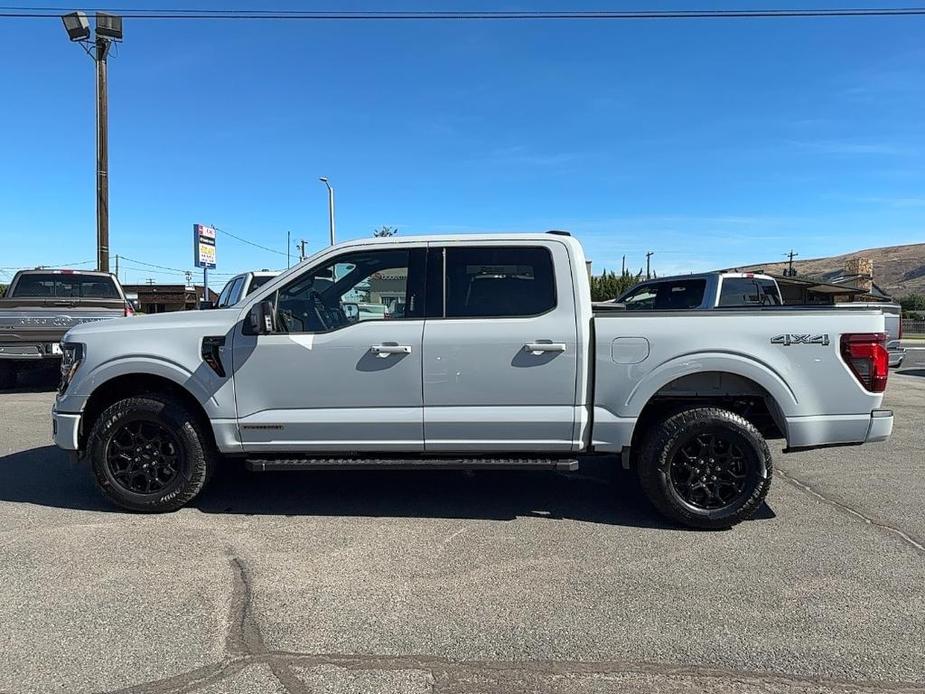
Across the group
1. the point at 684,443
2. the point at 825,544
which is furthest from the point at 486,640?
the point at 825,544

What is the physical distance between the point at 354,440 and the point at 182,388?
1354 mm

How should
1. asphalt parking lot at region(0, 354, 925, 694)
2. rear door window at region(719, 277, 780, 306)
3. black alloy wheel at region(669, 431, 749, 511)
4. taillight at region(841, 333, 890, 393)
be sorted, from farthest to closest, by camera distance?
rear door window at region(719, 277, 780, 306) < black alloy wheel at region(669, 431, 749, 511) < taillight at region(841, 333, 890, 393) < asphalt parking lot at region(0, 354, 925, 694)

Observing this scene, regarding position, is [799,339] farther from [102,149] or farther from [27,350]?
[102,149]

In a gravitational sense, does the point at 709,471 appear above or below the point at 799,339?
below

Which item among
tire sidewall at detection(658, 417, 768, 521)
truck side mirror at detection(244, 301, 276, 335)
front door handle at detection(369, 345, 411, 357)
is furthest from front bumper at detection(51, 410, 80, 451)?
tire sidewall at detection(658, 417, 768, 521)

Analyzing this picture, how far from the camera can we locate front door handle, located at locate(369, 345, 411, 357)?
14.5 ft

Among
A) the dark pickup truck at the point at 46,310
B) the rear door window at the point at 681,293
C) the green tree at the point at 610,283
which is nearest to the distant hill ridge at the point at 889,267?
the green tree at the point at 610,283

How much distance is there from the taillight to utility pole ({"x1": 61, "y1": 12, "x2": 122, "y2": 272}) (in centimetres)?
1715

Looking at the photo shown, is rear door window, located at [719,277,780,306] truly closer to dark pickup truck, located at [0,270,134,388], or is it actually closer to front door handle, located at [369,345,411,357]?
front door handle, located at [369,345,411,357]

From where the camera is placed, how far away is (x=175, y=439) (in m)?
4.68

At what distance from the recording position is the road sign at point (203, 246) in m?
21.5

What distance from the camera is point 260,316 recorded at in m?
4.44

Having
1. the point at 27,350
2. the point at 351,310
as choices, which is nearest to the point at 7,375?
the point at 27,350

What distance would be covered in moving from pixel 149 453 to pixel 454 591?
2560mm
